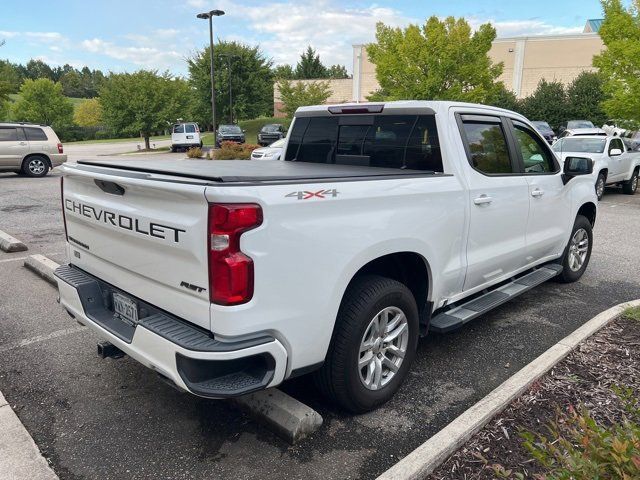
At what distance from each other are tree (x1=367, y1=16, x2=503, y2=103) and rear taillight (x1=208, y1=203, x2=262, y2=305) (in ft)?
77.7

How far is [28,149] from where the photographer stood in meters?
16.0

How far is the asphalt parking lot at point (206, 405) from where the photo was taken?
8.98 ft

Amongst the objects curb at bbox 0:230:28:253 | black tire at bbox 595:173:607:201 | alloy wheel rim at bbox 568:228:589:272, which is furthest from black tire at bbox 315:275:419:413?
black tire at bbox 595:173:607:201

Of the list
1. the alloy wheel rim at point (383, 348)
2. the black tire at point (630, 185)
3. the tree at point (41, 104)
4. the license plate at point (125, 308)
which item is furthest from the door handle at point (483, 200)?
the tree at point (41, 104)

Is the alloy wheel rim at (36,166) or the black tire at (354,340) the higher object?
the black tire at (354,340)

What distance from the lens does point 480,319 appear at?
4.80m

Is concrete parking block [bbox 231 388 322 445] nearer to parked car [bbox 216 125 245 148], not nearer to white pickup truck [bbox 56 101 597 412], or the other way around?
white pickup truck [bbox 56 101 597 412]

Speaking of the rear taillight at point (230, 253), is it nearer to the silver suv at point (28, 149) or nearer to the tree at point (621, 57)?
the tree at point (621, 57)

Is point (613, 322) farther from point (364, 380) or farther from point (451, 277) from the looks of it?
point (364, 380)

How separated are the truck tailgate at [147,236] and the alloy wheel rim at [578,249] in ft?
15.0

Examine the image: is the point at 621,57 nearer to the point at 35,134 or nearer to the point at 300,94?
the point at 35,134

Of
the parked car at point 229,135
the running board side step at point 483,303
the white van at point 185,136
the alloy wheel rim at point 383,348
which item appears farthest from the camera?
the parked car at point 229,135

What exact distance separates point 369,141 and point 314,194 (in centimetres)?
164

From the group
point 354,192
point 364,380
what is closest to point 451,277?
point 364,380
